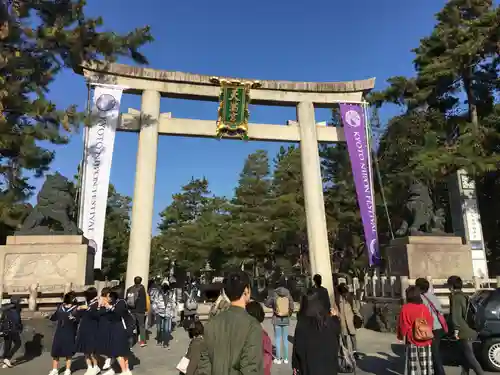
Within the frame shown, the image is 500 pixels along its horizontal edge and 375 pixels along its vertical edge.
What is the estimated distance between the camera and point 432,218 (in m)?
10.8

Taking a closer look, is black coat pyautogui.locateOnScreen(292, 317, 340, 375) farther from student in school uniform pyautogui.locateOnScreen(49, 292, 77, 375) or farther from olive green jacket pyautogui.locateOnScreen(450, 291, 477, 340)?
student in school uniform pyautogui.locateOnScreen(49, 292, 77, 375)

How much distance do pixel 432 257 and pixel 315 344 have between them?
845 cm

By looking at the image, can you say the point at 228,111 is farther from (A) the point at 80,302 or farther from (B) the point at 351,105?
(A) the point at 80,302

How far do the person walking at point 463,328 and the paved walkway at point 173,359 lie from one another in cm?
112

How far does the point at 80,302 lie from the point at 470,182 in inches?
478

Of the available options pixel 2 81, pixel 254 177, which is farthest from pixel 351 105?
pixel 254 177

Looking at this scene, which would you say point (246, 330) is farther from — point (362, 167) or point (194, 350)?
point (362, 167)

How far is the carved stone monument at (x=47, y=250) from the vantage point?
29.9 ft

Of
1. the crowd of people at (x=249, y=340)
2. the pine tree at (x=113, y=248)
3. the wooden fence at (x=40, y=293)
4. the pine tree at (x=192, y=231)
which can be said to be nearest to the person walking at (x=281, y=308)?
the crowd of people at (x=249, y=340)

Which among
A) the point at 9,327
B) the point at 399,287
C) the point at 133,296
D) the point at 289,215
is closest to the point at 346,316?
the point at 133,296

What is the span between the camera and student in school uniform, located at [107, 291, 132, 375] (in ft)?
17.7

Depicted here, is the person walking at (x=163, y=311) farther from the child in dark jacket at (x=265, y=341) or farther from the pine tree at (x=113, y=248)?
the pine tree at (x=113, y=248)

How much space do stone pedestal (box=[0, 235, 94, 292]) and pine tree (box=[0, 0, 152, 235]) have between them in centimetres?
192

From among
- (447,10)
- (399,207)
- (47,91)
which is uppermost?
(447,10)
